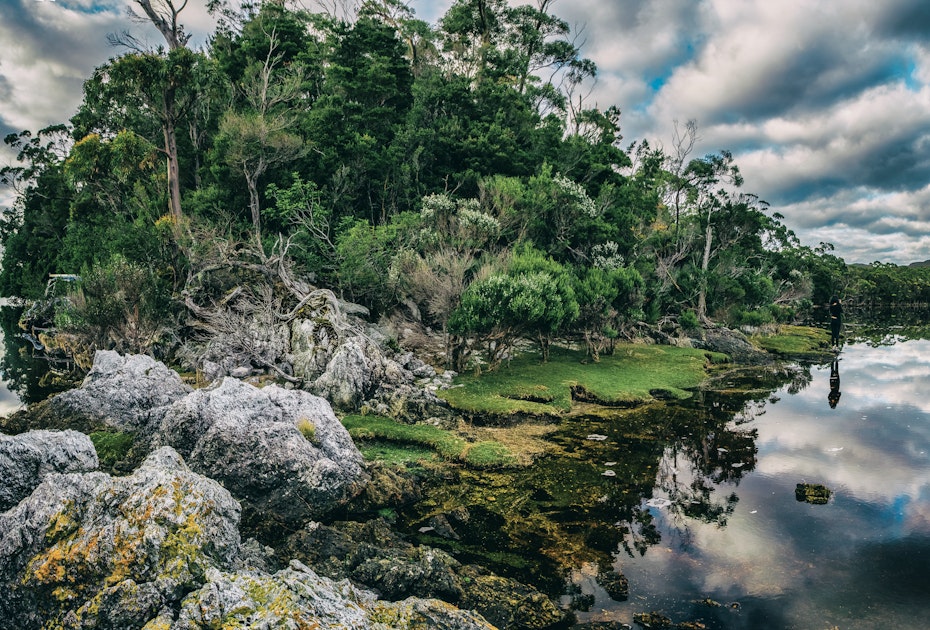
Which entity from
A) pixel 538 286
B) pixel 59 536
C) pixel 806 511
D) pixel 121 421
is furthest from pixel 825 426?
pixel 121 421

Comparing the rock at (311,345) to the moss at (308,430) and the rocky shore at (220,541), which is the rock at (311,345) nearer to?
the rocky shore at (220,541)

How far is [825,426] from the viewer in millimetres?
20688

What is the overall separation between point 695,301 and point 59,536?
49.0 m

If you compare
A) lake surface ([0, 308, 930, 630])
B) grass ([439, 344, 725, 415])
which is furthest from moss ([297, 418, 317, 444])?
grass ([439, 344, 725, 415])

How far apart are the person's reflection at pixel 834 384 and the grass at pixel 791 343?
4.20 m

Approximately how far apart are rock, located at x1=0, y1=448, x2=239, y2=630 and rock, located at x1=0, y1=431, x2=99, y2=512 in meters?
2.00

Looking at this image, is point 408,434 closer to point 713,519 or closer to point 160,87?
point 713,519

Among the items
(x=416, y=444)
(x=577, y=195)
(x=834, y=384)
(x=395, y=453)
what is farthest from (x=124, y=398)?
(x=834, y=384)

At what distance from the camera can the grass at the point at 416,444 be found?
Answer: 51.9 feet

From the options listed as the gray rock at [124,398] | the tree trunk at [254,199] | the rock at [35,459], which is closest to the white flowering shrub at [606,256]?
the tree trunk at [254,199]

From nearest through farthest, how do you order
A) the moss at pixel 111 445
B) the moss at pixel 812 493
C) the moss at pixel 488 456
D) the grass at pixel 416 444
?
the moss at pixel 111 445
the moss at pixel 812 493
the moss at pixel 488 456
the grass at pixel 416 444

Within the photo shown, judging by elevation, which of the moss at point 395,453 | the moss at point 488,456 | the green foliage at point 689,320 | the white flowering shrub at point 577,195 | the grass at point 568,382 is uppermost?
the white flowering shrub at point 577,195

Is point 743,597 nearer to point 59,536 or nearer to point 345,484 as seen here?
point 345,484

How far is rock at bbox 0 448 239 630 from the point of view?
6.34 meters
